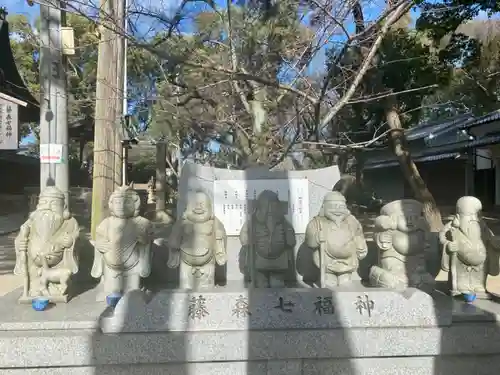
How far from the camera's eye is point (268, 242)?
425 cm

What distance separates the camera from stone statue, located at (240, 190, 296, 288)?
4258mm

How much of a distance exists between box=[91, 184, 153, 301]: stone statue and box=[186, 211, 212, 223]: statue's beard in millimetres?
392

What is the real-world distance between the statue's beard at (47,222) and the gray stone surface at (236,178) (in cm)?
127

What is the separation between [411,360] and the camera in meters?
3.50

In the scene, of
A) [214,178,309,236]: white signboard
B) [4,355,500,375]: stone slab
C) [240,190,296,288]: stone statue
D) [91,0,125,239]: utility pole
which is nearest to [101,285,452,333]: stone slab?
[4,355,500,375]: stone slab

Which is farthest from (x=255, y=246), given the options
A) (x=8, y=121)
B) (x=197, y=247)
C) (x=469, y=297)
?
(x=8, y=121)

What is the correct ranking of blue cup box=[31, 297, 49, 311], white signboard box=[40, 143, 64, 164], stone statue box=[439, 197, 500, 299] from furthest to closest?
white signboard box=[40, 143, 64, 164] < stone statue box=[439, 197, 500, 299] < blue cup box=[31, 297, 49, 311]

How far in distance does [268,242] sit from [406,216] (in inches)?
48.8

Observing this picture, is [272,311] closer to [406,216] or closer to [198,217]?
[198,217]

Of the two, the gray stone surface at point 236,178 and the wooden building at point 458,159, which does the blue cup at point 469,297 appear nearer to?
the gray stone surface at point 236,178

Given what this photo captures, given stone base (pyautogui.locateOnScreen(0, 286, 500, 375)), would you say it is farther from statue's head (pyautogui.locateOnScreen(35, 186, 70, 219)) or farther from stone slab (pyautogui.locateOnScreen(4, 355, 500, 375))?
statue's head (pyautogui.locateOnScreen(35, 186, 70, 219))

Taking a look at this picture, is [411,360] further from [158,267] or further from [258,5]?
[258,5]

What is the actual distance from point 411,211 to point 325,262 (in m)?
0.91

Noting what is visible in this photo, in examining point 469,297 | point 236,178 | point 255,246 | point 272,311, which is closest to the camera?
point 272,311
